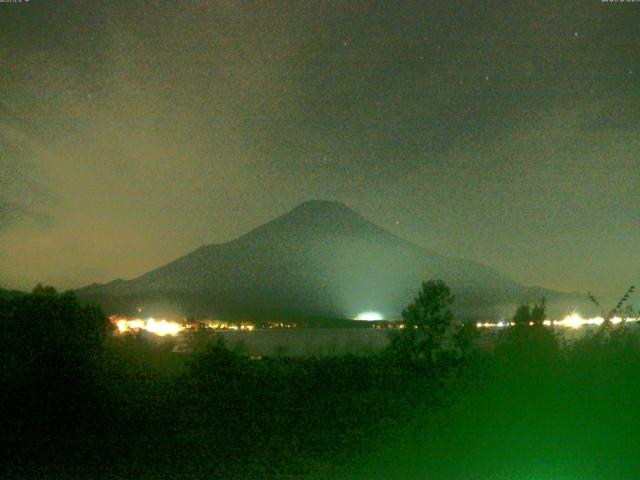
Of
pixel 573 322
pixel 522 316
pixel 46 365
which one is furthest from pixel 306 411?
pixel 573 322

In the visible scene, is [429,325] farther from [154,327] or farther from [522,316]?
[154,327]

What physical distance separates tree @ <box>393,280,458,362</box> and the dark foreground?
81 cm

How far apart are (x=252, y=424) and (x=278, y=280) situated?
2371 inches

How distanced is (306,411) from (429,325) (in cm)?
515

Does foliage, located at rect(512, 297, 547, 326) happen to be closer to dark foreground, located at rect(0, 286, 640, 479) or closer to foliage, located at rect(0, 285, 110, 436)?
dark foreground, located at rect(0, 286, 640, 479)

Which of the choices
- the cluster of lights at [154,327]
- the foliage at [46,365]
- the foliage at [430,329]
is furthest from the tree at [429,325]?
the foliage at [46,365]

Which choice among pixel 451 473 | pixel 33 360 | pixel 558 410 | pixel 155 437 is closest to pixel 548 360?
pixel 558 410

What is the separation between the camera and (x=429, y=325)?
15.8 metres

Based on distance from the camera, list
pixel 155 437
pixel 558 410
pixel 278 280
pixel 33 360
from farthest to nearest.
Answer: pixel 278 280 → pixel 33 360 → pixel 558 410 → pixel 155 437

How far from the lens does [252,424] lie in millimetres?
10227

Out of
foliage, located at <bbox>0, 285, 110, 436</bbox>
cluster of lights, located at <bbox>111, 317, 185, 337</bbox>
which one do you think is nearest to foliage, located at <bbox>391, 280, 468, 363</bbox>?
cluster of lights, located at <bbox>111, 317, 185, 337</bbox>

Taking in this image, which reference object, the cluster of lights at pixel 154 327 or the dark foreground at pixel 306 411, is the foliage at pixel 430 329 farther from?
the cluster of lights at pixel 154 327

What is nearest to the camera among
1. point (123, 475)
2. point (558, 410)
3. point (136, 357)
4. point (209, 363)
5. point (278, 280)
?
point (123, 475)

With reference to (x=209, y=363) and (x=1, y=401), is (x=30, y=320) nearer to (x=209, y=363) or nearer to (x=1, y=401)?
(x=1, y=401)
